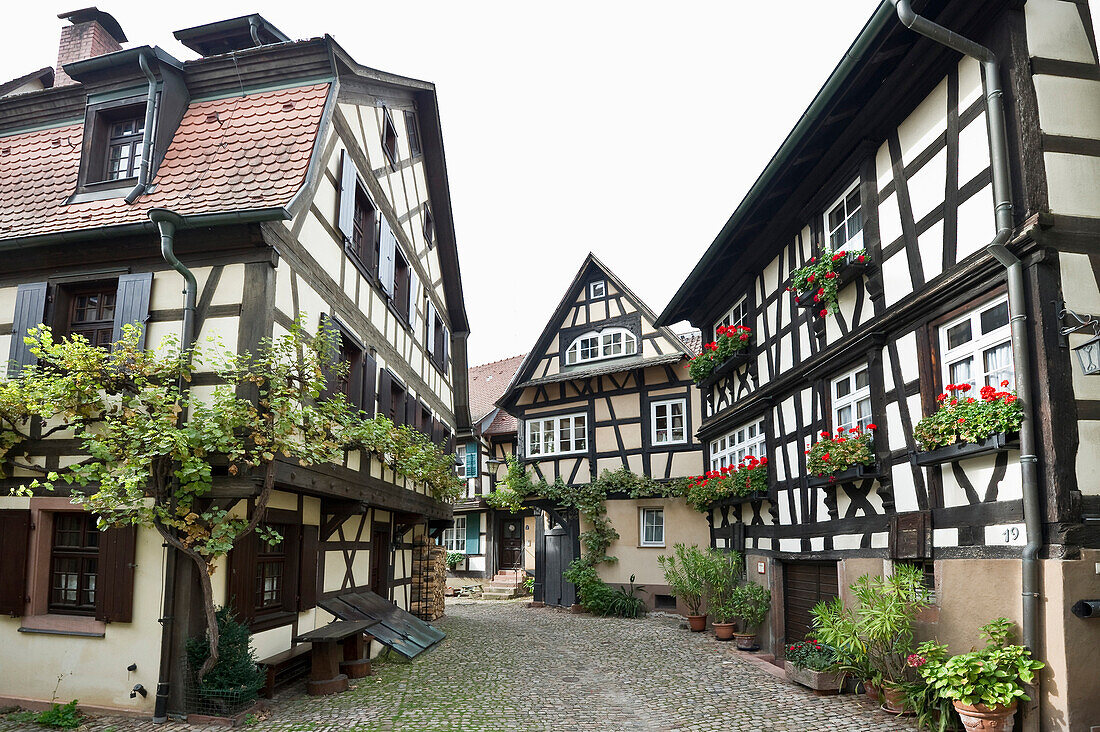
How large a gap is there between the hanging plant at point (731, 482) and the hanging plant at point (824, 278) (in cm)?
371

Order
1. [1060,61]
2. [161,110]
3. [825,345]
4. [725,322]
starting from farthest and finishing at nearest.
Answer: [725,322] → [825,345] → [161,110] → [1060,61]

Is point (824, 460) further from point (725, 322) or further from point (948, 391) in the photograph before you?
point (725, 322)

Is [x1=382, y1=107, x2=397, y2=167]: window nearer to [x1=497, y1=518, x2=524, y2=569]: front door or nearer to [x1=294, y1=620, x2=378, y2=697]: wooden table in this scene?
[x1=294, y1=620, x2=378, y2=697]: wooden table

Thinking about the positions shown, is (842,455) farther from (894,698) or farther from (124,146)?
(124,146)

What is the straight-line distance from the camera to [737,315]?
15555mm

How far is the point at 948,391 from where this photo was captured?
300 inches

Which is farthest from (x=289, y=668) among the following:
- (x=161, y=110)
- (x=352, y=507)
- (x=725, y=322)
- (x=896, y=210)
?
(x=725, y=322)

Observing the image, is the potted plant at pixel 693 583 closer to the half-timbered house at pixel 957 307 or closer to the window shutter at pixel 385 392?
the half-timbered house at pixel 957 307

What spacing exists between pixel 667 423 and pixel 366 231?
1115 centimetres

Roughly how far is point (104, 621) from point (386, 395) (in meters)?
5.61

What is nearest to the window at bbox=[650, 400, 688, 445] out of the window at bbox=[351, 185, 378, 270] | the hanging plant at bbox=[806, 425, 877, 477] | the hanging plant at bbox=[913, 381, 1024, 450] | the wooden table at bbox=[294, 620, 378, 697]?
the hanging plant at bbox=[806, 425, 877, 477]

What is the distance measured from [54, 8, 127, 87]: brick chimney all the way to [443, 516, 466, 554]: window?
20.0 meters

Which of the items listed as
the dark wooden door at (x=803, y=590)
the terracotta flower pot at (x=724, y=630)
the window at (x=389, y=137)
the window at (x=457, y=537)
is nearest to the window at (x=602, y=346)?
the terracotta flower pot at (x=724, y=630)

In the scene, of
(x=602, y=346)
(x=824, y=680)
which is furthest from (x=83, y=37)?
(x=602, y=346)
